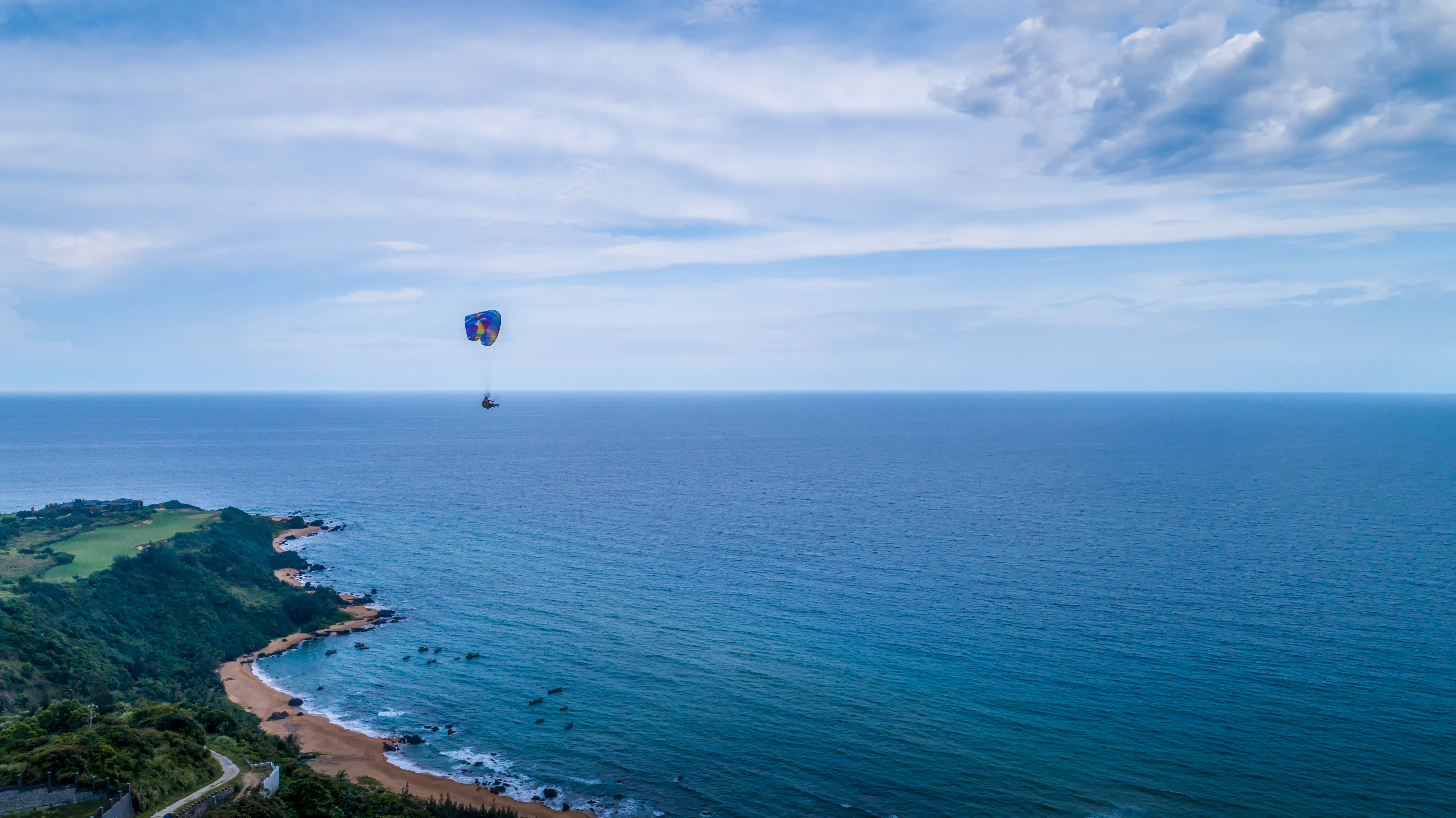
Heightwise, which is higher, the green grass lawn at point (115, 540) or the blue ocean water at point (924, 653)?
the green grass lawn at point (115, 540)

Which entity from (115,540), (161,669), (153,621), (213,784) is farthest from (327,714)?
(115,540)

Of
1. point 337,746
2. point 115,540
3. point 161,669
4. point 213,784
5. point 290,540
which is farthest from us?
point 290,540

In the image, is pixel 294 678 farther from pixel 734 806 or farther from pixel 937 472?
pixel 937 472

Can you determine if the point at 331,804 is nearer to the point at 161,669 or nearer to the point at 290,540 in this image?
the point at 161,669


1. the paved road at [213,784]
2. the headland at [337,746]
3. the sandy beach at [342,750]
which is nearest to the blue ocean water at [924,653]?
the headland at [337,746]

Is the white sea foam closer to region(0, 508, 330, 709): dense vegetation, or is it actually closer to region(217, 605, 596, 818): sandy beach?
region(217, 605, 596, 818): sandy beach

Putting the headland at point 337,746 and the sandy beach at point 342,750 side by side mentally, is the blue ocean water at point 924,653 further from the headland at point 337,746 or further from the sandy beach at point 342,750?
the sandy beach at point 342,750

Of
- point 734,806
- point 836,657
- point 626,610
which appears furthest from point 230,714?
point 836,657
